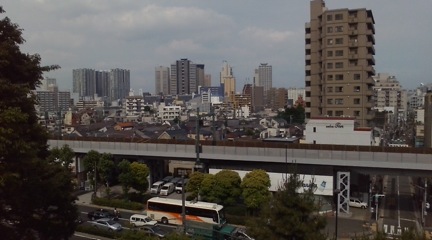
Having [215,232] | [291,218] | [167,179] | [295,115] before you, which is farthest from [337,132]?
[295,115]

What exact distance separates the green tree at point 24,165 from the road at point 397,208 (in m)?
15.4

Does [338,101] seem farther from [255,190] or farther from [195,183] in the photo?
[195,183]

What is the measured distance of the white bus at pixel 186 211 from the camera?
70.9ft

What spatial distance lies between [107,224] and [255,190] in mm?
8569

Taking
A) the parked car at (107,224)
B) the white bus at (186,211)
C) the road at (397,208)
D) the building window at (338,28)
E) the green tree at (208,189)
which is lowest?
the road at (397,208)

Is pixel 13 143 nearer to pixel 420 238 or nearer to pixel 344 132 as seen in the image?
pixel 420 238

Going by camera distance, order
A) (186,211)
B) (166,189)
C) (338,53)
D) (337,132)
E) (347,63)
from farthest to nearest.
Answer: (338,53), (347,63), (337,132), (166,189), (186,211)

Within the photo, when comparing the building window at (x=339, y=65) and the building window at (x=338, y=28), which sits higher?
the building window at (x=338, y=28)

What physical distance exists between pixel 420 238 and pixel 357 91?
115ft

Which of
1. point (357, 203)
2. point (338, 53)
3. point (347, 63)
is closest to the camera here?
point (357, 203)

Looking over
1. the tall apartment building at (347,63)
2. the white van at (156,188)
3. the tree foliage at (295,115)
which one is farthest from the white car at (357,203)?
the tree foliage at (295,115)

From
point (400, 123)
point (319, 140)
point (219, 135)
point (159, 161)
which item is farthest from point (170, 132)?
point (400, 123)

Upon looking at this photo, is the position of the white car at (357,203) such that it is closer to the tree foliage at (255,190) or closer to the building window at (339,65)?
the tree foliage at (255,190)

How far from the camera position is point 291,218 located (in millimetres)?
10977
